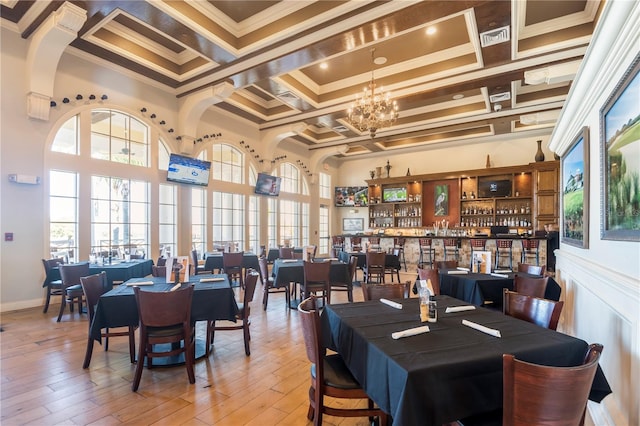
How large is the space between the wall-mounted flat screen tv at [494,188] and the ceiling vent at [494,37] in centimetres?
652

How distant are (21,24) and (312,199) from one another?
29.6ft

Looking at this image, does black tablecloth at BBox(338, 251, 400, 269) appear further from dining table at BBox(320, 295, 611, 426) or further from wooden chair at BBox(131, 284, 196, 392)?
dining table at BBox(320, 295, 611, 426)

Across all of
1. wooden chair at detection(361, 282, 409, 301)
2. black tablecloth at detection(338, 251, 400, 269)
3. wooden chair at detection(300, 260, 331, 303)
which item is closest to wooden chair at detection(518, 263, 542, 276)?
wooden chair at detection(361, 282, 409, 301)

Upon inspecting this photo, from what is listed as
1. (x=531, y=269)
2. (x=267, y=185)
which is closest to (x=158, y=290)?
(x=531, y=269)

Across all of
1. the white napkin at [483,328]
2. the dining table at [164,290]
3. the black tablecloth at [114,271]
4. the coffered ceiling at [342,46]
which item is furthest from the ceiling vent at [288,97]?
the white napkin at [483,328]

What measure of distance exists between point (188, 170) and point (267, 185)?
2.79 m

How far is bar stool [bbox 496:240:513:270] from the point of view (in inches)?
306

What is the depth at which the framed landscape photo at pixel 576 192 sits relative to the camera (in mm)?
2801

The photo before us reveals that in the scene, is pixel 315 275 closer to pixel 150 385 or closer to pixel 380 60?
pixel 150 385

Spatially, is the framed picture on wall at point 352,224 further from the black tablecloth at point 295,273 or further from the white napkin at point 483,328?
the white napkin at point 483,328

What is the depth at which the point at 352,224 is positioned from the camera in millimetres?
13828

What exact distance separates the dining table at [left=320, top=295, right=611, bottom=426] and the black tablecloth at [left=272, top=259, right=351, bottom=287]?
9.69ft

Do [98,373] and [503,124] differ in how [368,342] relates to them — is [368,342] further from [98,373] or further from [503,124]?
[503,124]

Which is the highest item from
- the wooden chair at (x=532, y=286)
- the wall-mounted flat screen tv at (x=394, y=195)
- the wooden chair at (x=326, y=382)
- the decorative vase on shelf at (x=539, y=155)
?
the decorative vase on shelf at (x=539, y=155)
